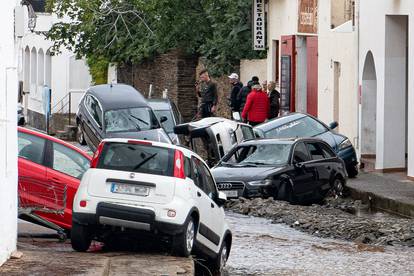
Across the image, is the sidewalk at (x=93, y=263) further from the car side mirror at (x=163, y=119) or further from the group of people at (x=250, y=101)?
the group of people at (x=250, y=101)

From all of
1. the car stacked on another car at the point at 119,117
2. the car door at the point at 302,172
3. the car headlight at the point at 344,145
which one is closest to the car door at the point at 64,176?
the car door at the point at 302,172

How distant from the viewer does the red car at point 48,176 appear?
1792 cm

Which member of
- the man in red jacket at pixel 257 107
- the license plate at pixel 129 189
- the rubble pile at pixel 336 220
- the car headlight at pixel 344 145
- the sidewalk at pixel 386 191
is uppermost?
the man in red jacket at pixel 257 107

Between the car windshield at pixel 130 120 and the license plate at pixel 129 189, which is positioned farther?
the car windshield at pixel 130 120

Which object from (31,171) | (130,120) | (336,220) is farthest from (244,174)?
(130,120)

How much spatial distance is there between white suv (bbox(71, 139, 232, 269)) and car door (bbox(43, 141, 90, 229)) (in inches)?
80.7

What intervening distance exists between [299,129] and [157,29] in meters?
17.7

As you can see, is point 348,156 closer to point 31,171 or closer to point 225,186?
point 225,186

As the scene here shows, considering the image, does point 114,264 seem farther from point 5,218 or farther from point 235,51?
point 235,51

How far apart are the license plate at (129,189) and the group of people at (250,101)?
1852 cm

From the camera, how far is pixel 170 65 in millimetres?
48469

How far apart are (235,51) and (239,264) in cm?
2515

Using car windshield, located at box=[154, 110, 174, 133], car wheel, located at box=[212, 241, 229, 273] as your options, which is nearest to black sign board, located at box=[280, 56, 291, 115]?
car windshield, located at box=[154, 110, 174, 133]

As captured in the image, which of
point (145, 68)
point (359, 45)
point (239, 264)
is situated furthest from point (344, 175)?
point (145, 68)
